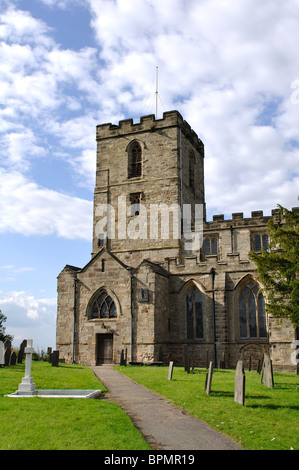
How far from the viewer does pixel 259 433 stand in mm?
8859

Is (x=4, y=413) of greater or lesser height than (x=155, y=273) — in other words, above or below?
below

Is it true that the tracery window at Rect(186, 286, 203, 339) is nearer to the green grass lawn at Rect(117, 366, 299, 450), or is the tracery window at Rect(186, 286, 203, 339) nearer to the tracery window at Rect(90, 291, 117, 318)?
the tracery window at Rect(90, 291, 117, 318)

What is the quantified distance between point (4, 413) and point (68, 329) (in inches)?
745

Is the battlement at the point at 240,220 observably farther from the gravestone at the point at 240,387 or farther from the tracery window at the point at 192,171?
the gravestone at the point at 240,387

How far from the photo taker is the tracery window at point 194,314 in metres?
27.8

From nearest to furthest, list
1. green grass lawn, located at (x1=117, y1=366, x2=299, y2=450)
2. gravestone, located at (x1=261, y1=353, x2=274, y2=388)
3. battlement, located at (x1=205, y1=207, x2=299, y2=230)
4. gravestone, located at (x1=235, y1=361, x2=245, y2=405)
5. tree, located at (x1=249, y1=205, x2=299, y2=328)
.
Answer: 1. green grass lawn, located at (x1=117, y1=366, x2=299, y2=450)
2. gravestone, located at (x1=235, y1=361, x2=245, y2=405)
3. gravestone, located at (x1=261, y1=353, x2=274, y2=388)
4. tree, located at (x1=249, y1=205, x2=299, y2=328)
5. battlement, located at (x1=205, y1=207, x2=299, y2=230)

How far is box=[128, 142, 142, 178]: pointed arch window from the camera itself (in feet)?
115

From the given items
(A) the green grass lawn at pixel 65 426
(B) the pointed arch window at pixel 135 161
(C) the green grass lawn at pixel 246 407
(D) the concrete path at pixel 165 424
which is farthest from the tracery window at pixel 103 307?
(A) the green grass lawn at pixel 65 426

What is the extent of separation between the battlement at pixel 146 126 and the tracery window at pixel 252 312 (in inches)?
563

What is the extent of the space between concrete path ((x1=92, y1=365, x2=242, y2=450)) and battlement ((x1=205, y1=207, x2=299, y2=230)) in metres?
22.1

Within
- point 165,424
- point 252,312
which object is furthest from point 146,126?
point 165,424

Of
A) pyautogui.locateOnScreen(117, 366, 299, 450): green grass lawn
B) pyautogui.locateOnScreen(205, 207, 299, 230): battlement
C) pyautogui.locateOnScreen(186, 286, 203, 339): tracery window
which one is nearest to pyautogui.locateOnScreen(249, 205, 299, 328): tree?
pyautogui.locateOnScreen(117, 366, 299, 450): green grass lawn
